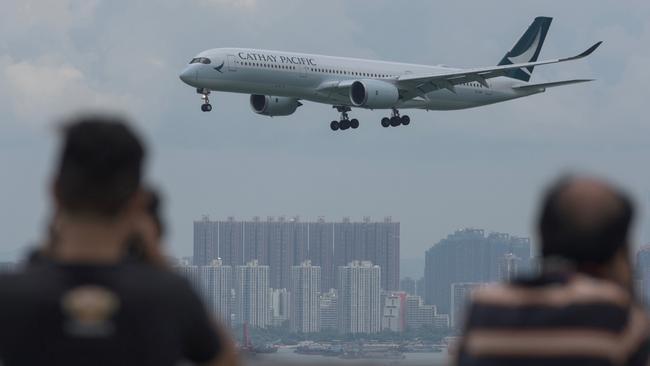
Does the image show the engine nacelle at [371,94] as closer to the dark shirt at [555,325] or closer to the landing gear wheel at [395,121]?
the landing gear wheel at [395,121]

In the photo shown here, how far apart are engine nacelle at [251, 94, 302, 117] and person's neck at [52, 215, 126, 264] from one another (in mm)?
74774

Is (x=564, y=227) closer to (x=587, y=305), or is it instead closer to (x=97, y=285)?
(x=587, y=305)

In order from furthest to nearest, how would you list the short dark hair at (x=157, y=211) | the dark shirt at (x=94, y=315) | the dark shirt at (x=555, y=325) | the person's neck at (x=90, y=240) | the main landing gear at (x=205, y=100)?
the main landing gear at (x=205, y=100), the short dark hair at (x=157, y=211), the dark shirt at (x=555, y=325), the person's neck at (x=90, y=240), the dark shirt at (x=94, y=315)

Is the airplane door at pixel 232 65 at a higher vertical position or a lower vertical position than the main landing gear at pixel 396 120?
higher

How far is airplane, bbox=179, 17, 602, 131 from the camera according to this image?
76750 millimetres

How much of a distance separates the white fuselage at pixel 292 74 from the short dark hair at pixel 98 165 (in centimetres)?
6976

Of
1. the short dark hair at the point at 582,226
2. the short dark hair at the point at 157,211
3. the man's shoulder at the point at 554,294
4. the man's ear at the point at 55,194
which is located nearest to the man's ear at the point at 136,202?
the man's ear at the point at 55,194

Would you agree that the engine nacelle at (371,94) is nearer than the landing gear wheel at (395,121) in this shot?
Yes

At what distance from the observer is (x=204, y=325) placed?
625 centimetres

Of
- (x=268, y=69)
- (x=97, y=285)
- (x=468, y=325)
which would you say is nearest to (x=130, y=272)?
(x=97, y=285)

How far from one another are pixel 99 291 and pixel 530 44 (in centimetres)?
10062

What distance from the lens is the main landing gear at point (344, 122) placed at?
8262 cm

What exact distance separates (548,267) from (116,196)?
153 centimetres

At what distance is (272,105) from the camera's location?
81.7 metres
